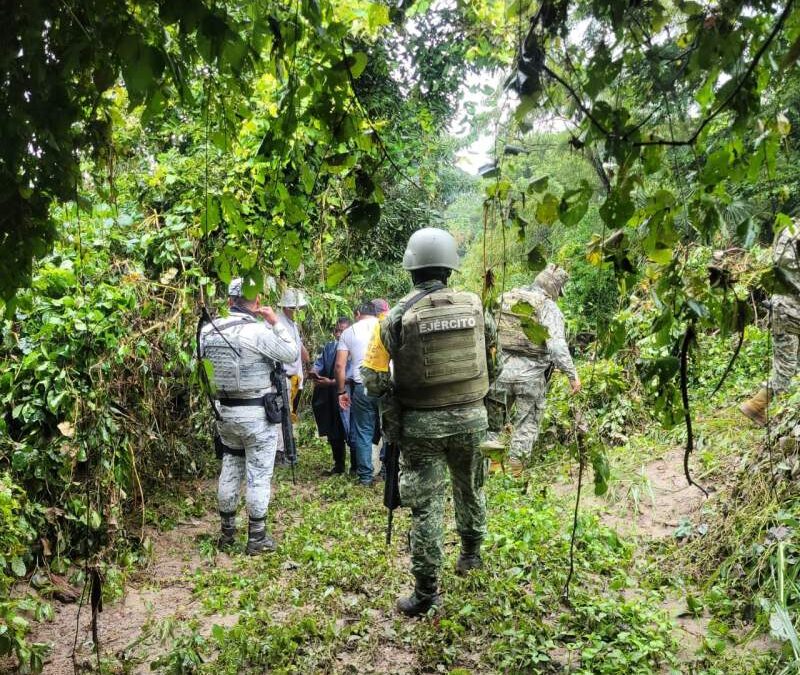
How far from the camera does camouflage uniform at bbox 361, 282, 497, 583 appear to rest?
3723 mm

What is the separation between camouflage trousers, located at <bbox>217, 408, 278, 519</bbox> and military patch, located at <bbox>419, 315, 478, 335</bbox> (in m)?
1.82

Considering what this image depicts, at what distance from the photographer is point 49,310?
4.16 m

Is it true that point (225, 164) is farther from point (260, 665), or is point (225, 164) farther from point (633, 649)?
point (633, 649)

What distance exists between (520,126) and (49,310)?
357 cm

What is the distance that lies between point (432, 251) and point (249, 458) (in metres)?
2.28

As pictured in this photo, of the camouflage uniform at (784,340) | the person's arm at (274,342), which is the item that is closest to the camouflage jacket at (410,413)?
the person's arm at (274,342)

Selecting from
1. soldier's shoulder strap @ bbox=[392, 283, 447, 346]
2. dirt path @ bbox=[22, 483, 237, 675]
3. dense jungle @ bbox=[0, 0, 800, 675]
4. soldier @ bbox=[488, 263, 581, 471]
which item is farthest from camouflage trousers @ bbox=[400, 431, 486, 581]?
soldier @ bbox=[488, 263, 581, 471]

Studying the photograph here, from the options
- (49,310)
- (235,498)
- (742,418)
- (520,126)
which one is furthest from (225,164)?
(742,418)

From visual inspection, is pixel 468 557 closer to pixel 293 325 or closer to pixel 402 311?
pixel 402 311

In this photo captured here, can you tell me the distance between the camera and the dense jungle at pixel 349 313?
1735 mm

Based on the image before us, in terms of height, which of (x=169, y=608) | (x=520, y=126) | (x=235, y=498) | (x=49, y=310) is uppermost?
(x=520, y=126)

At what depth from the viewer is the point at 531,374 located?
6.51 metres

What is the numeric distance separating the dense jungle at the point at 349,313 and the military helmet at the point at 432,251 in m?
0.47

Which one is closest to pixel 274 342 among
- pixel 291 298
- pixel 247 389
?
pixel 247 389
